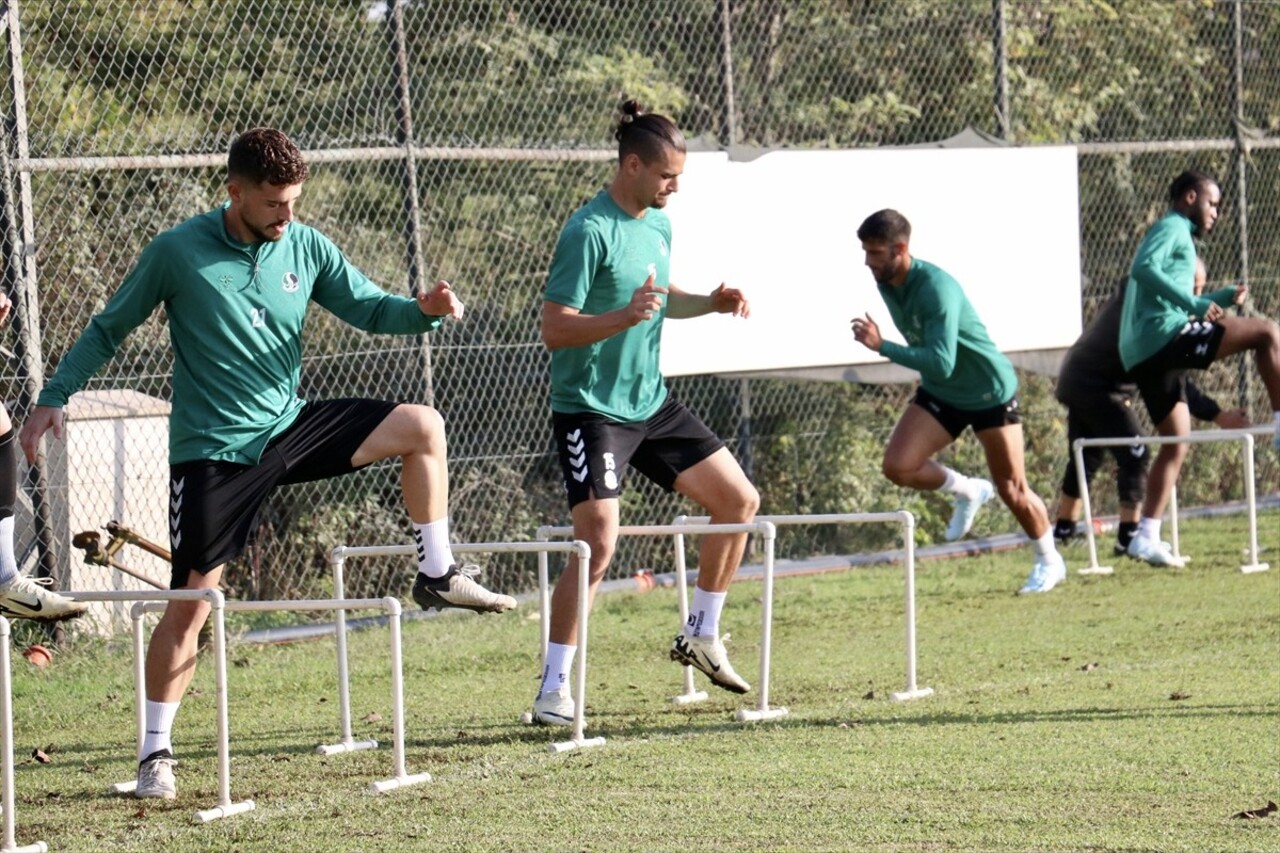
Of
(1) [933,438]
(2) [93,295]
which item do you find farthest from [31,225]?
(1) [933,438]

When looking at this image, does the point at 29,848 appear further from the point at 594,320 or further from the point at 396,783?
the point at 594,320

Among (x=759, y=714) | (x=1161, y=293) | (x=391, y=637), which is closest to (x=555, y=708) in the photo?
(x=759, y=714)

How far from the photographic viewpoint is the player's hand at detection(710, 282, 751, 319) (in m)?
7.32

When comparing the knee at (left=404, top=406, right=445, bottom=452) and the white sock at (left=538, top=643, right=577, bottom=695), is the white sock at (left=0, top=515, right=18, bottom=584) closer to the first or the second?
the knee at (left=404, top=406, right=445, bottom=452)

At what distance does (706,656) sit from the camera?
766 cm

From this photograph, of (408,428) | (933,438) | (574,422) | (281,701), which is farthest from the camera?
(933,438)

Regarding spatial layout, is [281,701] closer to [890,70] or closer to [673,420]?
[673,420]

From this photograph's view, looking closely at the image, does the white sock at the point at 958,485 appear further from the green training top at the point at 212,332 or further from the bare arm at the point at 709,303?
the green training top at the point at 212,332

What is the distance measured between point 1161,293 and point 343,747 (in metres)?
6.58

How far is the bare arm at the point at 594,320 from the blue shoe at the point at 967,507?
4.72 m

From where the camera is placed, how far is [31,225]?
31.7 feet

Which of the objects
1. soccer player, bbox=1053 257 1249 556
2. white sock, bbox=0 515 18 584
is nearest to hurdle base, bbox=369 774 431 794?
white sock, bbox=0 515 18 584

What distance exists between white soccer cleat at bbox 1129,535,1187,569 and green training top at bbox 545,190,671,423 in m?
5.31

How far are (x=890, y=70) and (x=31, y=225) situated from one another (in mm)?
6724
